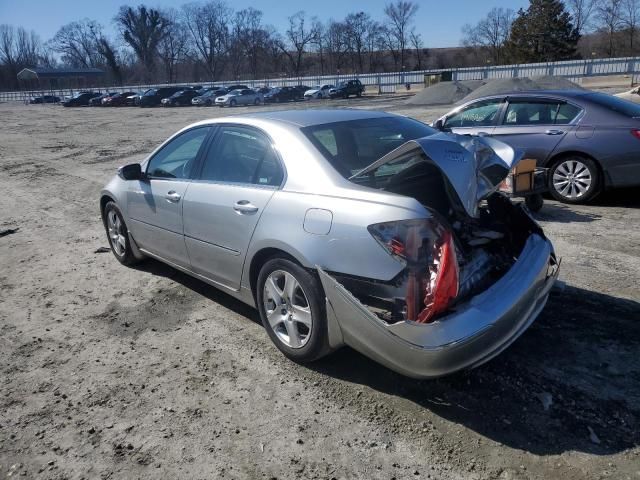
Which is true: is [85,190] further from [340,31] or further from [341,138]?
[340,31]

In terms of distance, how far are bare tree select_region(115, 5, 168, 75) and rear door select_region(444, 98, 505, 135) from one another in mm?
111463

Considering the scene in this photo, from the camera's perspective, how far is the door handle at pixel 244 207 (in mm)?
3596

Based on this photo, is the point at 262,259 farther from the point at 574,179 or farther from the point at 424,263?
the point at 574,179

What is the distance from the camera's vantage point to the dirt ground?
2.66 metres

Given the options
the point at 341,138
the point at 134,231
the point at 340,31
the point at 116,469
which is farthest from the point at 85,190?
the point at 340,31

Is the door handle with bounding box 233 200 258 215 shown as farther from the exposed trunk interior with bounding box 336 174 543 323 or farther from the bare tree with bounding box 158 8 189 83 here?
the bare tree with bounding box 158 8 189 83

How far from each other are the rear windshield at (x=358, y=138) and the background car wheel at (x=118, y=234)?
8.81 feet

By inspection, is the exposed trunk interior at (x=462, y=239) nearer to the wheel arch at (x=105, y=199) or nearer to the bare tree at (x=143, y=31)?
the wheel arch at (x=105, y=199)

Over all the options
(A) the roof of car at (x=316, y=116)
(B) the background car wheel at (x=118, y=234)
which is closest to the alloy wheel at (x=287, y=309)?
(A) the roof of car at (x=316, y=116)

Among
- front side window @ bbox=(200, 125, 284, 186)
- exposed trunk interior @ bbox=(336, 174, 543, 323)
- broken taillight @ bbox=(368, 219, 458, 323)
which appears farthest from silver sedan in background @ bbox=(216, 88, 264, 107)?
broken taillight @ bbox=(368, 219, 458, 323)

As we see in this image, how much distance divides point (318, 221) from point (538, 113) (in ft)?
18.2

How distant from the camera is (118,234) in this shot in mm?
5668

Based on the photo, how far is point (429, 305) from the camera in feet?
8.97

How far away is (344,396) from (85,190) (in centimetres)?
887
